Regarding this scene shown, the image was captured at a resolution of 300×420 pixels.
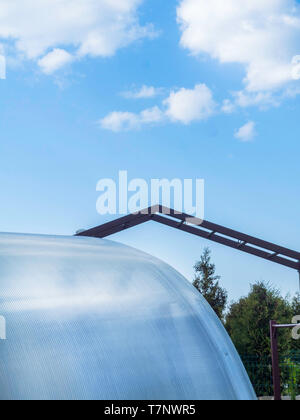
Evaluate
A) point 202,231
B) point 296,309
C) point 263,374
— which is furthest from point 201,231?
point 296,309

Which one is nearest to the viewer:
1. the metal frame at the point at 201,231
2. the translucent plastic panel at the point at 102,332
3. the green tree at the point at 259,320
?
the translucent plastic panel at the point at 102,332

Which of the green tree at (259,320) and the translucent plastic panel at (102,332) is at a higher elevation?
the translucent plastic panel at (102,332)

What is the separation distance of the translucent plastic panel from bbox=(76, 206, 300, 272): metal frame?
305 inches

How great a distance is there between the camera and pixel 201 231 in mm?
11367

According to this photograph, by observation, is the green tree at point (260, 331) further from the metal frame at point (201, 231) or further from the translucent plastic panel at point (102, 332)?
the translucent plastic panel at point (102, 332)

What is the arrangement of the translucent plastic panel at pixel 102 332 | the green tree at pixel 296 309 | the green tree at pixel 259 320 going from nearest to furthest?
the translucent plastic panel at pixel 102 332 < the green tree at pixel 259 320 < the green tree at pixel 296 309

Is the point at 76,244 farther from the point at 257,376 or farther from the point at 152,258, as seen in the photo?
the point at 257,376

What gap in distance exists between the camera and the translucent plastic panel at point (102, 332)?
8.39ft

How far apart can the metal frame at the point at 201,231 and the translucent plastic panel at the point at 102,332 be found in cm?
776

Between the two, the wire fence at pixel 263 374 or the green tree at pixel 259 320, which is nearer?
the wire fence at pixel 263 374

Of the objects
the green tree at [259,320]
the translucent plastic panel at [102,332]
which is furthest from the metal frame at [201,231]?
the translucent plastic panel at [102,332]

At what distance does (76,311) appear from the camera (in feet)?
9.14

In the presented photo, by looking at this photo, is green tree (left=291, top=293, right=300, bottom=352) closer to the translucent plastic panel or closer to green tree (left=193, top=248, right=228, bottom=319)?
green tree (left=193, top=248, right=228, bottom=319)
